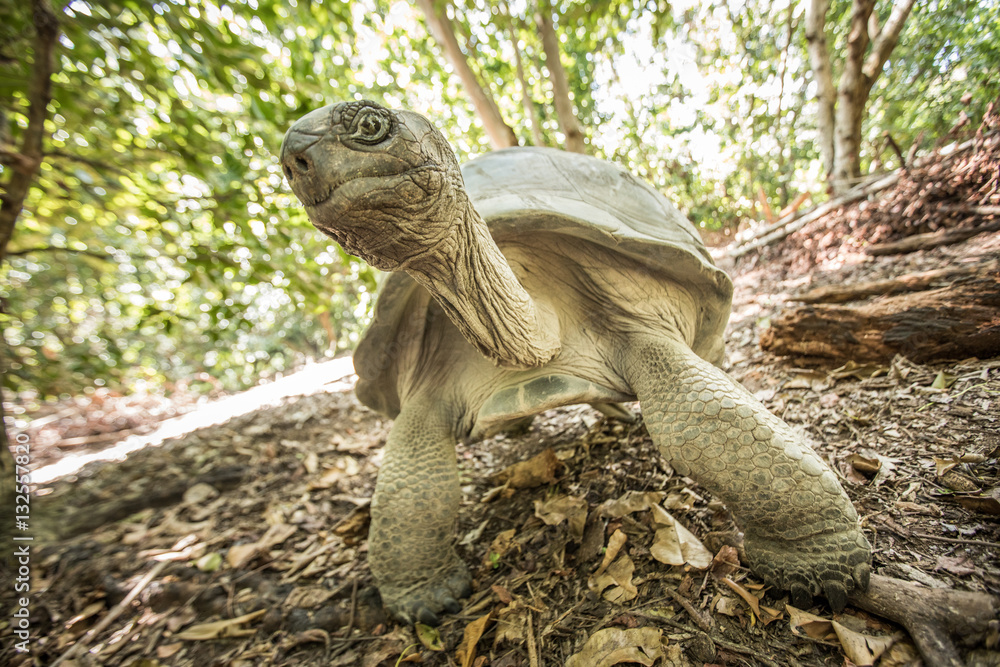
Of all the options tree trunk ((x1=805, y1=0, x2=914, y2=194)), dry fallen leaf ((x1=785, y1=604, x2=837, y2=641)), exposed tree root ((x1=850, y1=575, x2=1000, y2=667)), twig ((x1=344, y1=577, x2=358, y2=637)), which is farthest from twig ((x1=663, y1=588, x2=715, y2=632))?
tree trunk ((x1=805, y1=0, x2=914, y2=194))

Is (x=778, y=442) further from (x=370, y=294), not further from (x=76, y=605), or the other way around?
(x=76, y=605)

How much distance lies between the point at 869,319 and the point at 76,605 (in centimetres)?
424

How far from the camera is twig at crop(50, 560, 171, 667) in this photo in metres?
1.73

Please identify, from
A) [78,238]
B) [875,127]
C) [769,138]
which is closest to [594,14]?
[78,238]

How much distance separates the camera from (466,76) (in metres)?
4.33

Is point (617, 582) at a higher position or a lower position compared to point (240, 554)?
lower

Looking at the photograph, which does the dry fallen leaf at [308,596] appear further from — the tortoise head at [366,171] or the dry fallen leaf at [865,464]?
the dry fallen leaf at [865,464]

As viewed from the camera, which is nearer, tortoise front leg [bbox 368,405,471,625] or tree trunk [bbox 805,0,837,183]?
tortoise front leg [bbox 368,405,471,625]

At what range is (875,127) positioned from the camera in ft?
31.3

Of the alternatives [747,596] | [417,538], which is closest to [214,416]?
[417,538]

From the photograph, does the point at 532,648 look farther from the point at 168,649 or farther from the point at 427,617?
the point at 168,649

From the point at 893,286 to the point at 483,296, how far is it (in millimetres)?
2792

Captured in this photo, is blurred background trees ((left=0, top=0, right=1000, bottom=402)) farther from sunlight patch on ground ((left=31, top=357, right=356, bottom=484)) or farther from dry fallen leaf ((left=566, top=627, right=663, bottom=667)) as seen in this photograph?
dry fallen leaf ((left=566, top=627, right=663, bottom=667))

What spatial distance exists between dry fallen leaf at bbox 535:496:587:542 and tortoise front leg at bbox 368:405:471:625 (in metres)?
0.42
